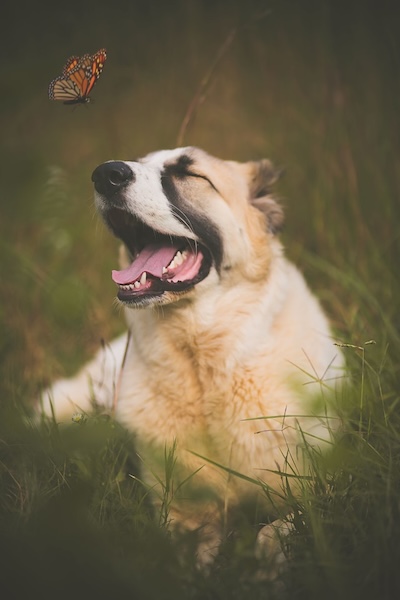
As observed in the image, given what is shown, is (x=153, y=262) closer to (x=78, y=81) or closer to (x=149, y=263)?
(x=149, y=263)

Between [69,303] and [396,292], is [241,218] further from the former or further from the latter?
[396,292]

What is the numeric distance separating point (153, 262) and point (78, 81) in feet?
3.32

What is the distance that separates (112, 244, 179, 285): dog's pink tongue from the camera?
2498 mm

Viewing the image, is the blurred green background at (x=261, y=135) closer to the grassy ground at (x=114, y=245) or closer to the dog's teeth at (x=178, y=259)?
the grassy ground at (x=114, y=245)

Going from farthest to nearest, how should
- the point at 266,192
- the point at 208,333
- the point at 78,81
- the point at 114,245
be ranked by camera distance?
the point at 114,245
the point at 266,192
the point at 208,333
the point at 78,81

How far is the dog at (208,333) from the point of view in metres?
2.38

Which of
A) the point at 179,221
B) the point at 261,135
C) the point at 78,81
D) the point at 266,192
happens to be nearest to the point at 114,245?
the point at 261,135

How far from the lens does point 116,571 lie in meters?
0.99

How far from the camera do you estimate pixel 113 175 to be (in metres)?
2.40

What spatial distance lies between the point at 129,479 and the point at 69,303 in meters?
0.81

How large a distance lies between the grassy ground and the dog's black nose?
0.37 meters

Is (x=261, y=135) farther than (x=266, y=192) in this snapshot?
Yes

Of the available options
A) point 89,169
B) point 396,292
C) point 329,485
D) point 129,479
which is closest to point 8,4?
point 129,479

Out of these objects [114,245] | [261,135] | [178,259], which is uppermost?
[261,135]
